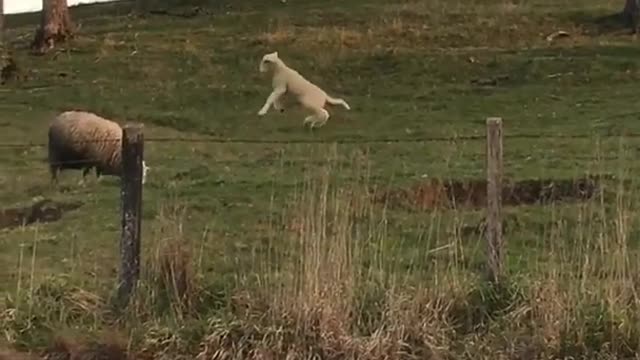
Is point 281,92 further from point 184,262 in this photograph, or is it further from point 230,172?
point 184,262

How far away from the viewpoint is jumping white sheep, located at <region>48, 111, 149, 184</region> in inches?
640

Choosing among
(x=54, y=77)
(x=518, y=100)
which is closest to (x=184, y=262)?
(x=518, y=100)

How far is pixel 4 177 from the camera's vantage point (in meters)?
16.4

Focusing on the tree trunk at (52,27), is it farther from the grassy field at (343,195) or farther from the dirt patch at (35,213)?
the dirt patch at (35,213)

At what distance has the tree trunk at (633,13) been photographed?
Answer: 30.2 m

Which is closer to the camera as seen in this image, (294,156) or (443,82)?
(294,156)

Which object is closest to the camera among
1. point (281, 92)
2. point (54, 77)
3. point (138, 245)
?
point (138, 245)

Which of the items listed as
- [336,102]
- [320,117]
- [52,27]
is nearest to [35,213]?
[320,117]

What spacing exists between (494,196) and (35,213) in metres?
7.32

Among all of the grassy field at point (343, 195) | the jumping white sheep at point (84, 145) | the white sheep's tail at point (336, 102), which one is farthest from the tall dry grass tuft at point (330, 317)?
the white sheep's tail at point (336, 102)

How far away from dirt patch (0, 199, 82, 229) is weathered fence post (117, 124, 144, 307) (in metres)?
5.43

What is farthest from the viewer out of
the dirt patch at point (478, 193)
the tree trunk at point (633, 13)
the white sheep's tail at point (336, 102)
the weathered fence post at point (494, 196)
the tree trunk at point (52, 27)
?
the tree trunk at point (52, 27)

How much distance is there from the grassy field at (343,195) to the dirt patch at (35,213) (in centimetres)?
35

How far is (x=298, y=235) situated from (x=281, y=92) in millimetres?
12036
